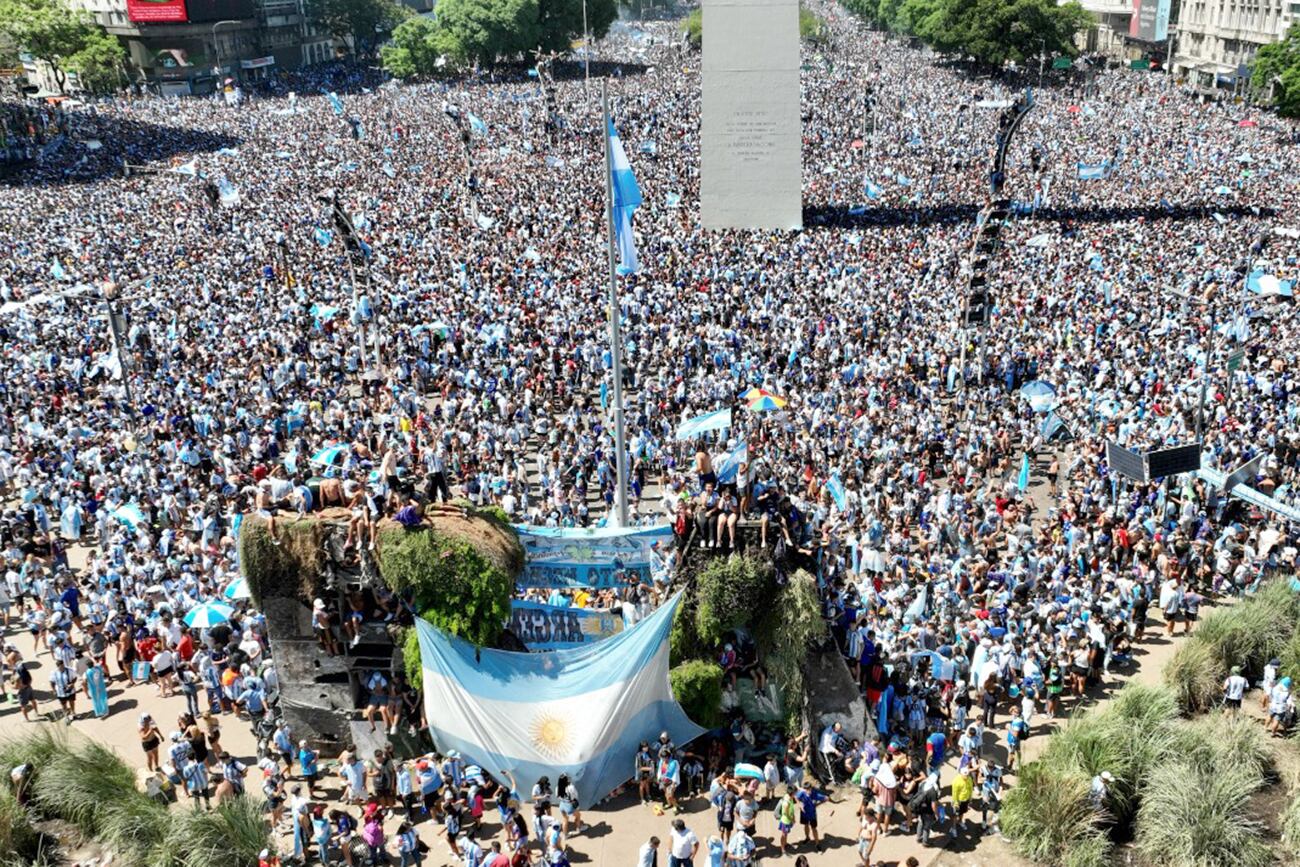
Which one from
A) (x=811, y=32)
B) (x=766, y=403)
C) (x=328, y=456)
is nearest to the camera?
(x=328, y=456)

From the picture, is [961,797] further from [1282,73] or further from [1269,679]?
[1282,73]

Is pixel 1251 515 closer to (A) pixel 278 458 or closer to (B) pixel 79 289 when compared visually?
(A) pixel 278 458

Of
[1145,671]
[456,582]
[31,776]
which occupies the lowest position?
[1145,671]

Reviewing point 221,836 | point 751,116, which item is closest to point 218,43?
point 751,116

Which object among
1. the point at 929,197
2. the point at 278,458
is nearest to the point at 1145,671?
the point at 278,458

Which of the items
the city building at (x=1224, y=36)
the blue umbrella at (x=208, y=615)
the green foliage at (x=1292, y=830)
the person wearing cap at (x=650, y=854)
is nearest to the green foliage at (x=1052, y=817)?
the green foliage at (x=1292, y=830)

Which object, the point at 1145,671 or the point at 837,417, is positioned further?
the point at 837,417

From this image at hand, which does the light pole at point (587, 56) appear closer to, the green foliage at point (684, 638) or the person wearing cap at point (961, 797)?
the green foliage at point (684, 638)
